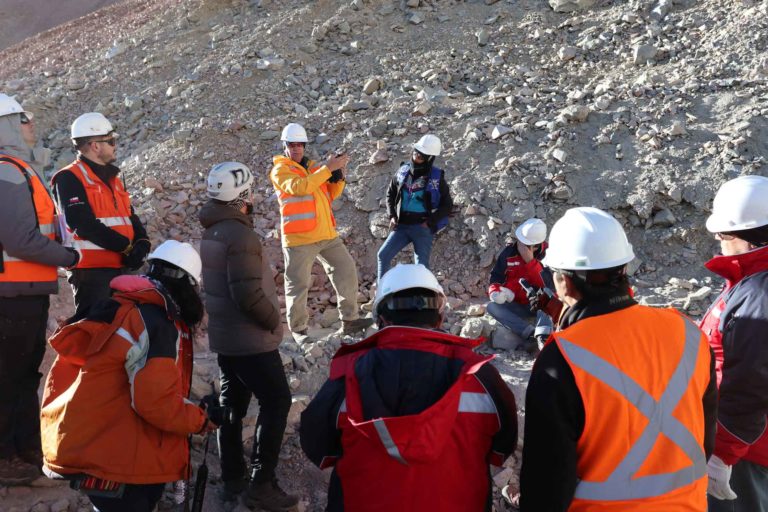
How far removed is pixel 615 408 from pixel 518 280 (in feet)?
12.4

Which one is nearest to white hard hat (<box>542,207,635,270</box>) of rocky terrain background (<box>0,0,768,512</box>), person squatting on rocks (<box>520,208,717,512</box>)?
person squatting on rocks (<box>520,208,717,512</box>)

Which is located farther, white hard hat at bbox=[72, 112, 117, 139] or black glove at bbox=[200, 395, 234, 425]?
white hard hat at bbox=[72, 112, 117, 139]

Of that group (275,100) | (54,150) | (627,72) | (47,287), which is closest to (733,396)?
(47,287)

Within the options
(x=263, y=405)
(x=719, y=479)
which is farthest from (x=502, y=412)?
(x=263, y=405)

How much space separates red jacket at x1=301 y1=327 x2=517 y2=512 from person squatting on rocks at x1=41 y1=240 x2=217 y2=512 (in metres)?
0.67

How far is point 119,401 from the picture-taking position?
2.43 meters

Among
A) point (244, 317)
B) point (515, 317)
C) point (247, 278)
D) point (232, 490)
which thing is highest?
point (247, 278)

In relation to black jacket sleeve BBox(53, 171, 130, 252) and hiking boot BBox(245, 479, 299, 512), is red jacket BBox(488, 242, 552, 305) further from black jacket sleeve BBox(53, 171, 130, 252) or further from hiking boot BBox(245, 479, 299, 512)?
black jacket sleeve BBox(53, 171, 130, 252)

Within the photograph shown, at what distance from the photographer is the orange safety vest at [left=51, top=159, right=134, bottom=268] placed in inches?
150

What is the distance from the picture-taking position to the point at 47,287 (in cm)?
338

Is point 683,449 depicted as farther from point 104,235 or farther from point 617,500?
point 104,235

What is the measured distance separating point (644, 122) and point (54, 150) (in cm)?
866

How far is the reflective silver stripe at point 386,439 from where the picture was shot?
1894 mm

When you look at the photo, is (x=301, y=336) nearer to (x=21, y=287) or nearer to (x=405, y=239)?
(x=405, y=239)
